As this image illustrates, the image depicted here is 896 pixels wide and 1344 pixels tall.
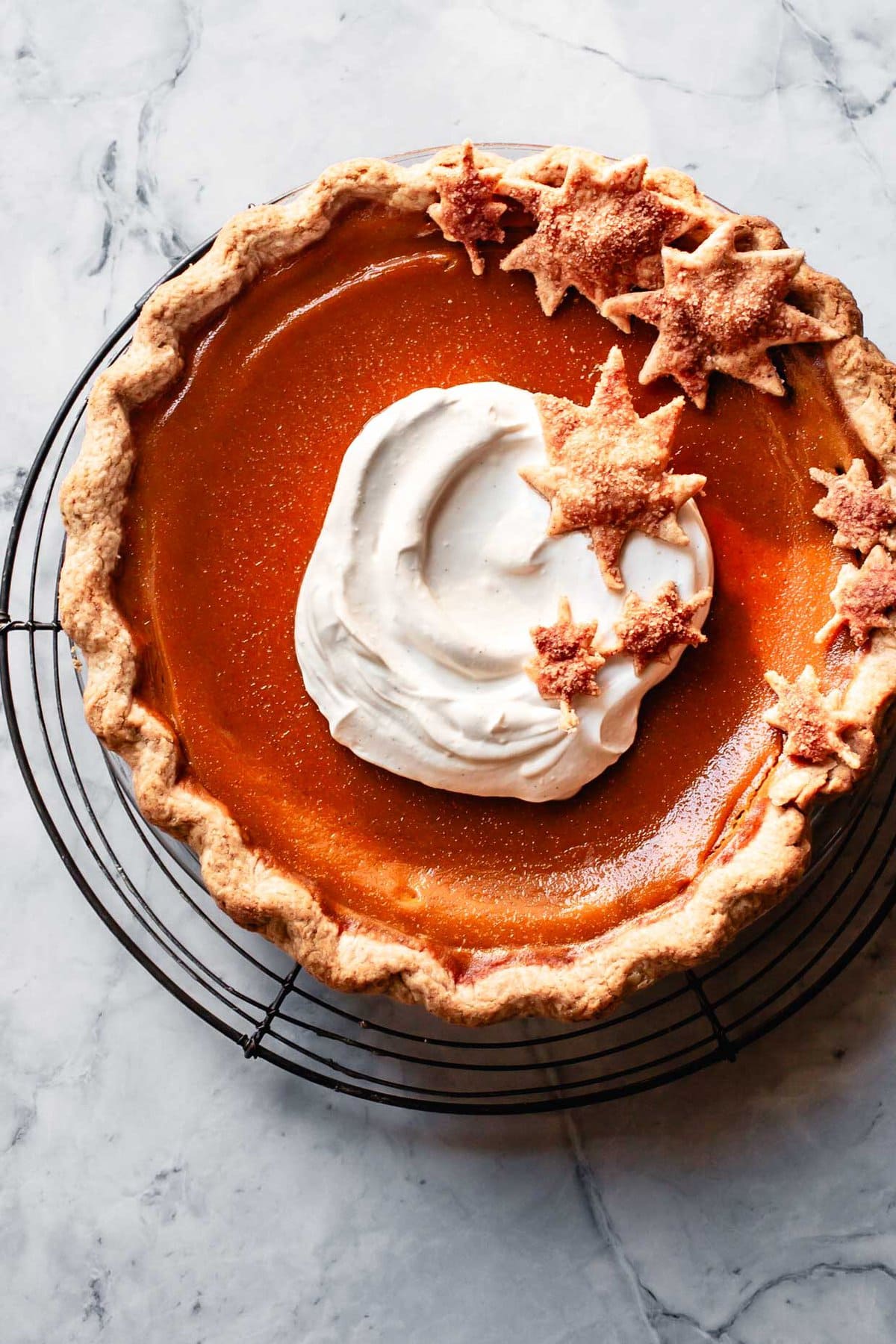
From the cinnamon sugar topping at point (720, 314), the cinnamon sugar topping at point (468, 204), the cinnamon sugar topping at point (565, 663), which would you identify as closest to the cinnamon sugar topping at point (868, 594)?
the cinnamon sugar topping at point (720, 314)

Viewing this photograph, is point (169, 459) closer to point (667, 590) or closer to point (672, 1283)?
point (667, 590)

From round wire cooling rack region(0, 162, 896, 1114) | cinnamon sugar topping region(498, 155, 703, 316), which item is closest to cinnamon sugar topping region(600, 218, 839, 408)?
cinnamon sugar topping region(498, 155, 703, 316)

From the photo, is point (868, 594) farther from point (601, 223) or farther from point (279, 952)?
point (279, 952)

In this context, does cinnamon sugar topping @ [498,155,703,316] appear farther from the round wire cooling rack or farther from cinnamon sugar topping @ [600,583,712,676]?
the round wire cooling rack

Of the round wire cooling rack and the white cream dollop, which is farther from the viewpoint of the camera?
the round wire cooling rack

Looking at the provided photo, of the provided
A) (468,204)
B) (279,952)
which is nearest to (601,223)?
(468,204)

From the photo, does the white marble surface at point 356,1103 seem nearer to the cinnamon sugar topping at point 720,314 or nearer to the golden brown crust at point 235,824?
the golden brown crust at point 235,824
